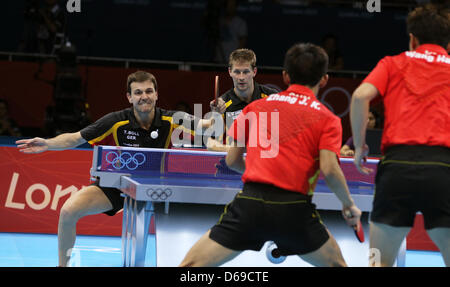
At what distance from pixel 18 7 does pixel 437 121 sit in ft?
27.8

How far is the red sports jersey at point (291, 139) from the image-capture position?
11.0ft

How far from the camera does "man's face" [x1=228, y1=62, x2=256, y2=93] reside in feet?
19.1

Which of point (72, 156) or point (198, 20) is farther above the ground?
point (198, 20)

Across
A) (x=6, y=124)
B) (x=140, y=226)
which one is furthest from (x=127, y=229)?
(x=6, y=124)

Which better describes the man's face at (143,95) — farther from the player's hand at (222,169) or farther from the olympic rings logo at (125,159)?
the player's hand at (222,169)

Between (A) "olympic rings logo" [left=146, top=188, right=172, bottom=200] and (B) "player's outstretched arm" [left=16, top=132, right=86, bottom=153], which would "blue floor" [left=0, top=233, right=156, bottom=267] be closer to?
(B) "player's outstretched arm" [left=16, top=132, right=86, bottom=153]

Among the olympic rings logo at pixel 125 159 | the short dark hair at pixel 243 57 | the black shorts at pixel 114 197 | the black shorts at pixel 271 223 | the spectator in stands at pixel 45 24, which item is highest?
the spectator in stands at pixel 45 24

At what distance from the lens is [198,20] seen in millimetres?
10672

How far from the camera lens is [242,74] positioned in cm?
584

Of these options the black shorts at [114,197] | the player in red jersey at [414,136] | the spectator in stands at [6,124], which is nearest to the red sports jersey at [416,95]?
the player in red jersey at [414,136]

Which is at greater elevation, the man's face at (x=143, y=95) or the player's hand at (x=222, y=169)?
the man's face at (x=143, y=95)

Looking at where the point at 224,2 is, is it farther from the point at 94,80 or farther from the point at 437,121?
the point at 437,121

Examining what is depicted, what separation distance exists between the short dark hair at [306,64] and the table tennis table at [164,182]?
1.03m
